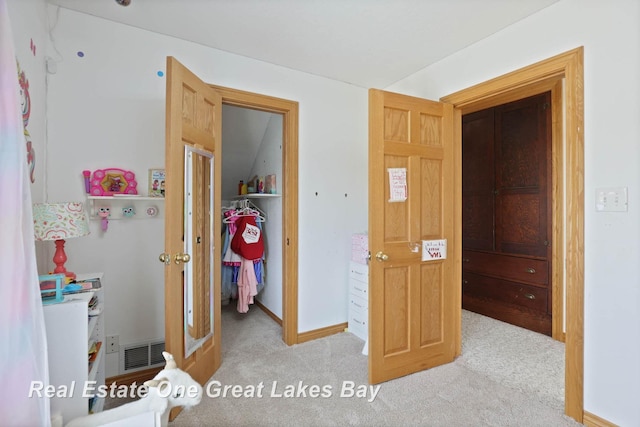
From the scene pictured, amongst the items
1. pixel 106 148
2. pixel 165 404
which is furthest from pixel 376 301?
pixel 106 148

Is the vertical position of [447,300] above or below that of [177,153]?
below

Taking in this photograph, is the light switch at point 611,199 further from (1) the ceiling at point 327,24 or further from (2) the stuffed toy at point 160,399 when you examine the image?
(2) the stuffed toy at point 160,399

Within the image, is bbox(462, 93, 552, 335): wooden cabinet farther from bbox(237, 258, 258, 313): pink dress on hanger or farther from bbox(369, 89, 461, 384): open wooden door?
bbox(237, 258, 258, 313): pink dress on hanger

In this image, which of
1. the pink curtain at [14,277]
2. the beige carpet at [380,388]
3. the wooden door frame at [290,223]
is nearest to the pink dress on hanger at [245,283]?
the beige carpet at [380,388]

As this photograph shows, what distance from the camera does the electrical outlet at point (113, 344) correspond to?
2086 mm

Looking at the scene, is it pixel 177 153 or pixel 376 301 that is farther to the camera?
pixel 376 301

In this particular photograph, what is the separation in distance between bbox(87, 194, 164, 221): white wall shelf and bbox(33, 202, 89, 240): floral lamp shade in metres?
0.56

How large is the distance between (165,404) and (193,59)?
2.31 m

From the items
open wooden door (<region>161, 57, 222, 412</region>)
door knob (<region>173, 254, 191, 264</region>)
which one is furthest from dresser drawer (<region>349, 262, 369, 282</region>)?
door knob (<region>173, 254, 191, 264</region>)

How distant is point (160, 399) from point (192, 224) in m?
1.10

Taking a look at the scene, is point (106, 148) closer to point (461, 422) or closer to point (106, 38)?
point (106, 38)

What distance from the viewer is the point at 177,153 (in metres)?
1.80

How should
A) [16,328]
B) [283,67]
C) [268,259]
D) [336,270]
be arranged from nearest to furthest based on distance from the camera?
[16,328] < [283,67] < [336,270] < [268,259]

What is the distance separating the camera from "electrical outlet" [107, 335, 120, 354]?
2086 millimetres
